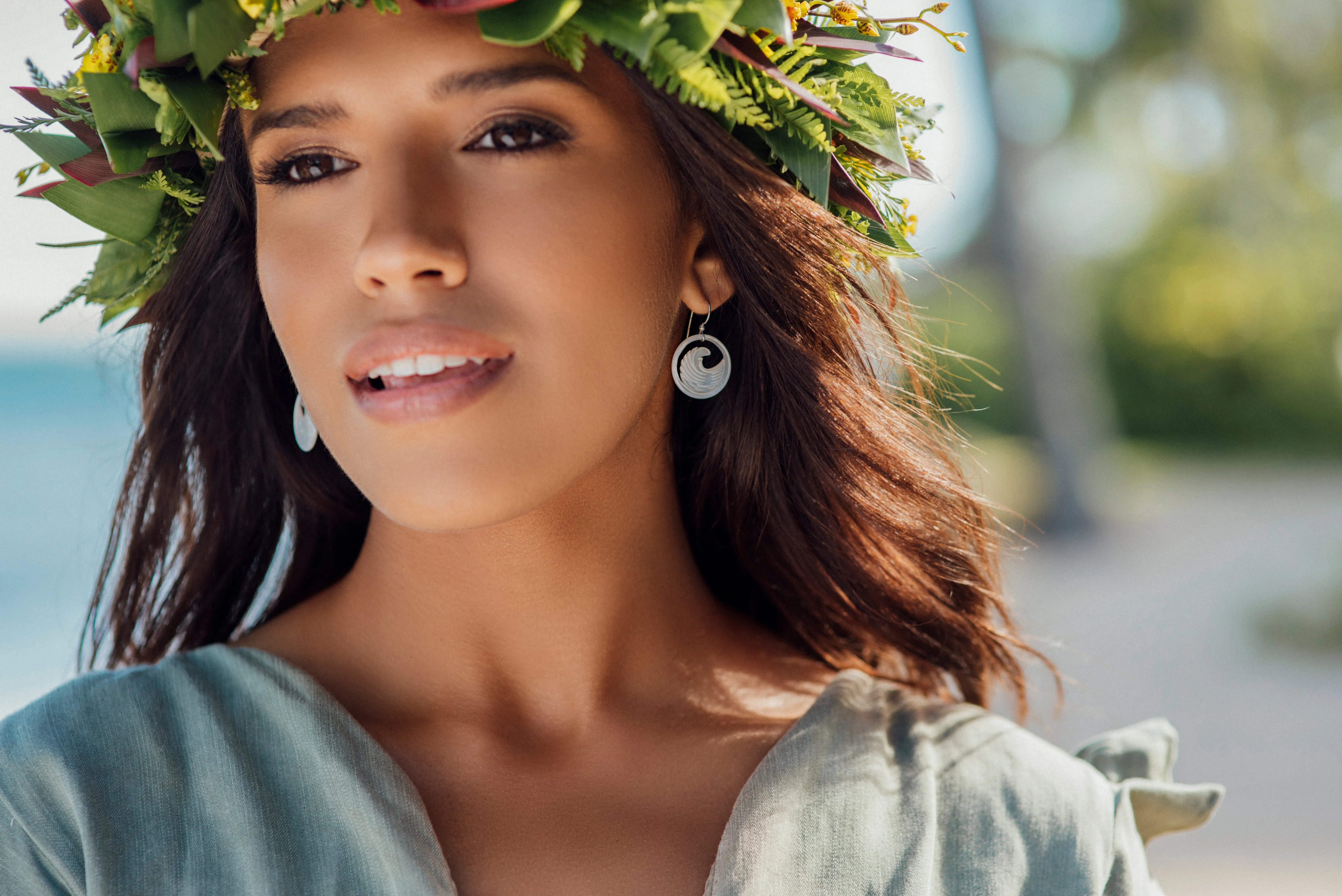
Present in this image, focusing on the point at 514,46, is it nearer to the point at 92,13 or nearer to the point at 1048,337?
the point at 92,13

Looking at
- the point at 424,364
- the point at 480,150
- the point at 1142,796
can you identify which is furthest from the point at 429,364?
the point at 1142,796

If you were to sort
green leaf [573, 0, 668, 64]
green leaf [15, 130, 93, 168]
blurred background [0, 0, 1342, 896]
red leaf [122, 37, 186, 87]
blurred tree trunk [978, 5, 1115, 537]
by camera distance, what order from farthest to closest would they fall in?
blurred tree trunk [978, 5, 1115, 537] < blurred background [0, 0, 1342, 896] < green leaf [15, 130, 93, 168] < red leaf [122, 37, 186, 87] < green leaf [573, 0, 668, 64]

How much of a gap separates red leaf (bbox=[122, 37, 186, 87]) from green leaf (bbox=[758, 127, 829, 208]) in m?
0.80

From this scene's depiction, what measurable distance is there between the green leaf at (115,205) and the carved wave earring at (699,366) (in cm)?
83

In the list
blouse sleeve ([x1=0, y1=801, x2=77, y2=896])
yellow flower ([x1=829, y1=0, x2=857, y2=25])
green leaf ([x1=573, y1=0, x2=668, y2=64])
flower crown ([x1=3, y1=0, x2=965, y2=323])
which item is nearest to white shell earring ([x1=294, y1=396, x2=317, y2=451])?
flower crown ([x1=3, y1=0, x2=965, y2=323])

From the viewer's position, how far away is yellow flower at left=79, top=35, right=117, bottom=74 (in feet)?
5.44

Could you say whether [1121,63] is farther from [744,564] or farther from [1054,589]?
[744,564]

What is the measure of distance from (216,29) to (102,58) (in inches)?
10.3

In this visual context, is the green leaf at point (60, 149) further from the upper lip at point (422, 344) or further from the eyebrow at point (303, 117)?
the upper lip at point (422, 344)

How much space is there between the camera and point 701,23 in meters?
1.47

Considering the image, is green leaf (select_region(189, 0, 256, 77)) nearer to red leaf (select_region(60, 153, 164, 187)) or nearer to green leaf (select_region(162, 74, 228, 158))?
green leaf (select_region(162, 74, 228, 158))

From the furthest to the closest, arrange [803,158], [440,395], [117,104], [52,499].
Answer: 1. [52,499]
2. [803,158]
3. [117,104]
4. [440,395]

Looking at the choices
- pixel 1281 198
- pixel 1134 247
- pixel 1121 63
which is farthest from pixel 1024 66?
pixel 1134 247

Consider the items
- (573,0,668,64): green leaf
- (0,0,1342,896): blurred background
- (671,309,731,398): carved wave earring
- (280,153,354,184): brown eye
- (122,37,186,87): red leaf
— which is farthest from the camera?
(0,0,1342,896): blurred background
